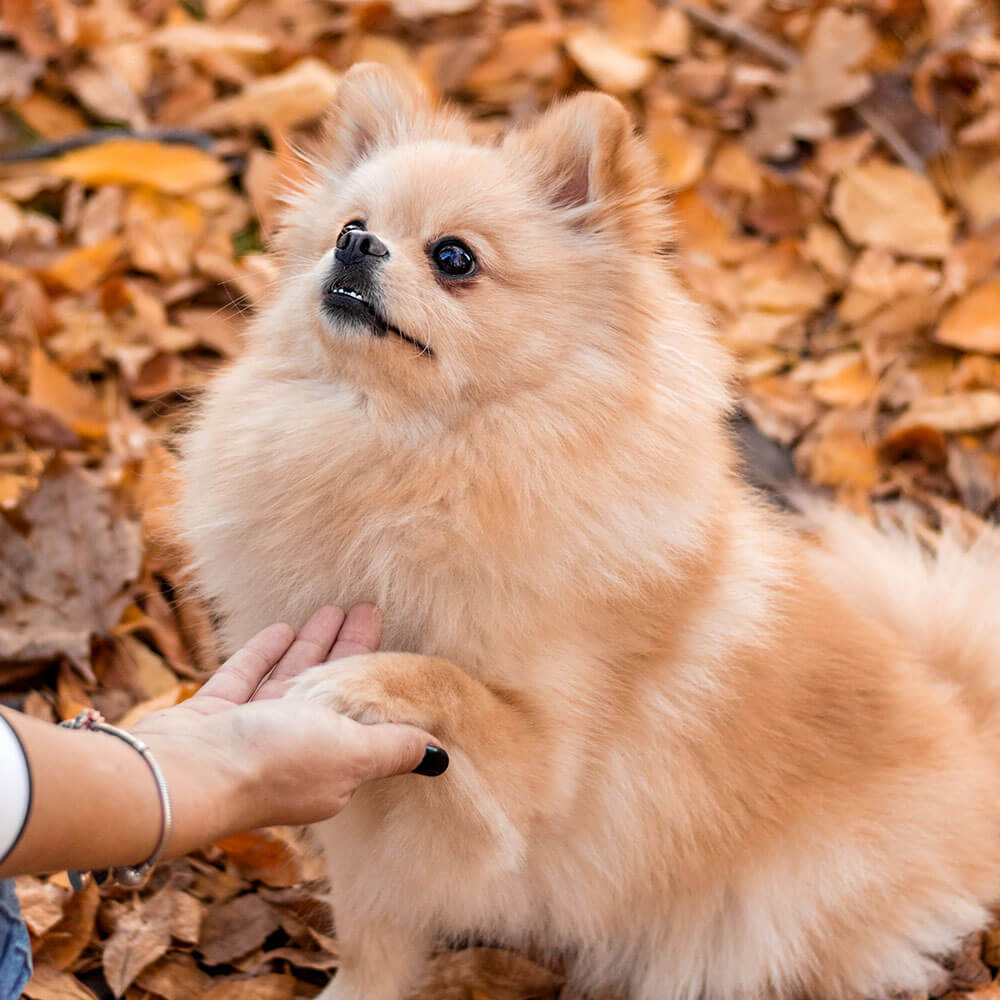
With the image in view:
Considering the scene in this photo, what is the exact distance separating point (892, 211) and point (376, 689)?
2.77 meters

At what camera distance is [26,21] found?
3512 mm

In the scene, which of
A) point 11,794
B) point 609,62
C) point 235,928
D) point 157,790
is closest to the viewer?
point 11,794

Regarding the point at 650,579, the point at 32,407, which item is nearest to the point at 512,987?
the point at 650,579

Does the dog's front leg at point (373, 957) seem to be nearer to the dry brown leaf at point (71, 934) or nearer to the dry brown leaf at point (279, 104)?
the dry brown leaf at point (71, 934)

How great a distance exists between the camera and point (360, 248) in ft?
5.17

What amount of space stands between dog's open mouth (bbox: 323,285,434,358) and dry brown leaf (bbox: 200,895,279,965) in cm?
115

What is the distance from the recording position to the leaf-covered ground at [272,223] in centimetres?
236

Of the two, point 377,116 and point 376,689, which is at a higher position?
point 377,116

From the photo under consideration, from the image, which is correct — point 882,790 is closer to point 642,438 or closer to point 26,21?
point 642,438

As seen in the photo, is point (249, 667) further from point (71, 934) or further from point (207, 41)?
point (207, 41)

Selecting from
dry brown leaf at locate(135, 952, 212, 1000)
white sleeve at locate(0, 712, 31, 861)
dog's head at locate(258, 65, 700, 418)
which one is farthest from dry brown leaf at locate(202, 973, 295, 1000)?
dog's head at locate(258, 65, 700, 418)

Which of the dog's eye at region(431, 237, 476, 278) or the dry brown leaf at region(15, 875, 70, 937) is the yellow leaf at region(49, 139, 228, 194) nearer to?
the dog's eye at region(431, 237, 476, 278)

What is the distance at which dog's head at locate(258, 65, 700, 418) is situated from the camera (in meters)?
1.60

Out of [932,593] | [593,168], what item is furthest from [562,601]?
[932,593]
